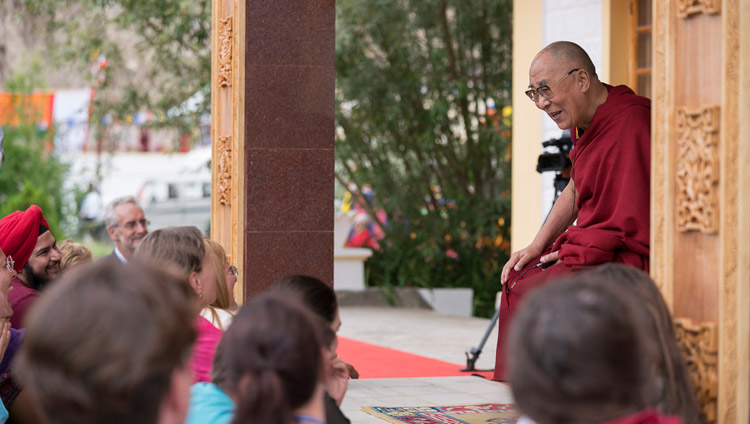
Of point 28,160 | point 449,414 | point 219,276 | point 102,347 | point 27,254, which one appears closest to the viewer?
point 102,347

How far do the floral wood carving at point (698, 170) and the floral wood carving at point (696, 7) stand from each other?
0.86ft

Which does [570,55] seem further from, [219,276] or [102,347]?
[102,347]

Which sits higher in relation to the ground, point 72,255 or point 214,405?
point 72,255

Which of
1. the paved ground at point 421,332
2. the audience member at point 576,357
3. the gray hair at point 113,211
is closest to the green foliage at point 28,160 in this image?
the paved ground at point 421,332

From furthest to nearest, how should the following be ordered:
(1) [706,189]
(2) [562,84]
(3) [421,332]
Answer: (3) [421,332] → (2) [562,84] → (1) [706,189]

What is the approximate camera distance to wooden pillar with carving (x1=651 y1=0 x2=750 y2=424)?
2574 millimetres

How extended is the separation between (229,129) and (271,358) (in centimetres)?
381

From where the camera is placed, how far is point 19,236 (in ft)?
14.6

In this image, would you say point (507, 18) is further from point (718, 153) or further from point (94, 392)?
point (94, 392)

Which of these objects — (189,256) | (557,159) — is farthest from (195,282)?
(557,159)

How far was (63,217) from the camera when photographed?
18.3 metres

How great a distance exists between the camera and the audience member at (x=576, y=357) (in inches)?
61.2

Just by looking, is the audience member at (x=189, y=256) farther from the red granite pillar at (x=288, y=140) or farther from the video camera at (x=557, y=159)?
the video camera at (x=557, y=159)

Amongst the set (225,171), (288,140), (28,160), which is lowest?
(225,171)
